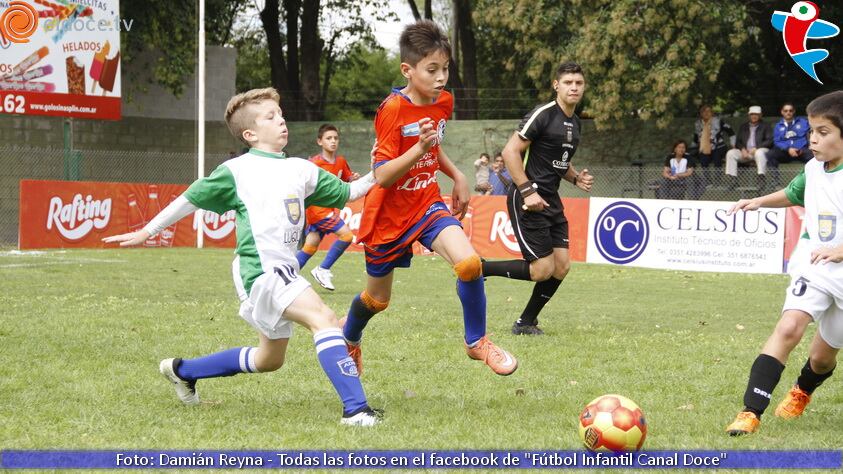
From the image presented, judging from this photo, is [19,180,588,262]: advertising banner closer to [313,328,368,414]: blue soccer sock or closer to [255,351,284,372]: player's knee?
[255,351,284,372]: player's knee

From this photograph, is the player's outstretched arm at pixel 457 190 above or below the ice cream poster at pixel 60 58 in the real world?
below

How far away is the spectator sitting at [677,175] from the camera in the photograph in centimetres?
2070

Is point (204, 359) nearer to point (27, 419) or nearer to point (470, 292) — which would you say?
point (27, 419)

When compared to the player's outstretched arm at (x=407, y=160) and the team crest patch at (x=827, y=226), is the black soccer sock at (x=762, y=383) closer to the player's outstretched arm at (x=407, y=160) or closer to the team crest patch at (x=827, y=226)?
the team crest patch at (x=827, y=226)

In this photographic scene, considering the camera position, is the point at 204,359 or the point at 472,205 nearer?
the point at 204,359

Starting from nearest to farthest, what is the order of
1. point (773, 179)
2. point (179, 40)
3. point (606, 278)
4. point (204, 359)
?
point (204, 359), point (606, 278), point (773, 179), point (179, 40)

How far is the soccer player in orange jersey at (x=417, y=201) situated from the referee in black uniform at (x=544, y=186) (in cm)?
259

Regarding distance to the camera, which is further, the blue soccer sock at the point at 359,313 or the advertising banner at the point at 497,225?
the advertising banner at the point at 497,225

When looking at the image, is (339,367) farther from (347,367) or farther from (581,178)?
(581,178)

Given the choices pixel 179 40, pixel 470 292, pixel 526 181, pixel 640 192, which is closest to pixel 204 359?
pixel 470 292

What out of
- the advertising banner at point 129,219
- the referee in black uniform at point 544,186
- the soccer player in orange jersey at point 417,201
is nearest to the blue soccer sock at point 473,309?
the soccer player in orange jersey at point 417,201

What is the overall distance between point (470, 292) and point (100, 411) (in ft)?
6.81

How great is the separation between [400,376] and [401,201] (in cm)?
114

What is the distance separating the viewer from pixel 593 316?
34.1 feet
